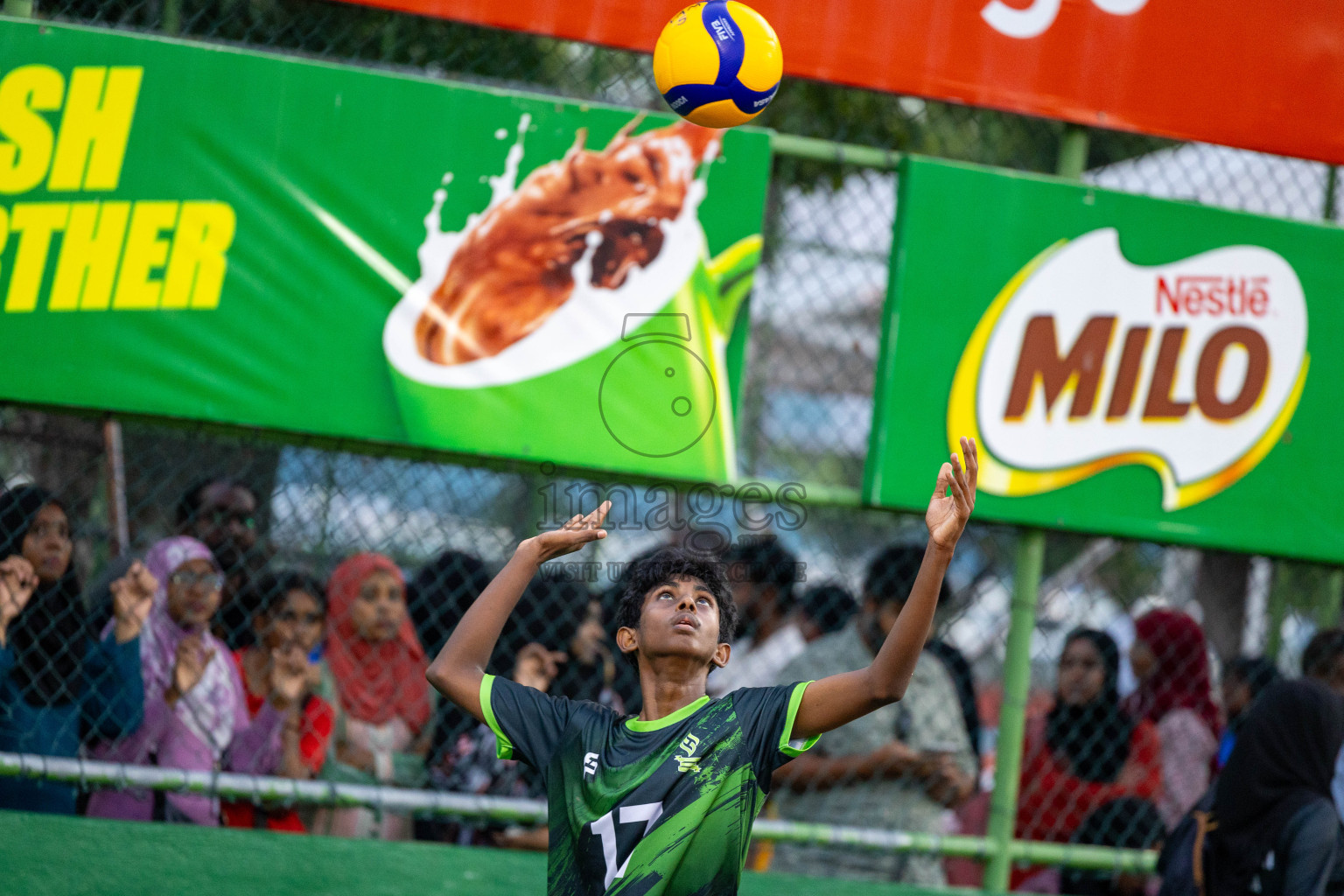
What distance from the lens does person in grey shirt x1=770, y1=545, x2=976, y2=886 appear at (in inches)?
180

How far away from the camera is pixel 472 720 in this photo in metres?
4.70

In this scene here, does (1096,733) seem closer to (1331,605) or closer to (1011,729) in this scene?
(1011,729)

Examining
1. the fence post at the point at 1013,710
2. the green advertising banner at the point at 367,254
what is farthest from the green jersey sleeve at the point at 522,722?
the fence post at the point at 1013,710

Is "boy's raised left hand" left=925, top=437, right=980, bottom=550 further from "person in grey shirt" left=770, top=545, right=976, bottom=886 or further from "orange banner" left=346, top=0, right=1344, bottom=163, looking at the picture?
"orange banner" left=346, top=0, right=1344, bottom=163

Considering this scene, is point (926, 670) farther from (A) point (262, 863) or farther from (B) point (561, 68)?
(B) point (561, 68)

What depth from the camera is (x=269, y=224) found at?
4.18 metres

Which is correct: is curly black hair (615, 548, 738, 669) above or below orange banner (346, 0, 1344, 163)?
below

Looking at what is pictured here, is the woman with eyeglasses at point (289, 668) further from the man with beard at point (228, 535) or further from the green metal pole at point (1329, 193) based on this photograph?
the green metal pole at point (1329, 193)

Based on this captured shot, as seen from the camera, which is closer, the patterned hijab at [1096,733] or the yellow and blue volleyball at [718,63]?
the yellow and blue volleyball at [718,63]

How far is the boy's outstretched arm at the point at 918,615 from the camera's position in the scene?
2.59m

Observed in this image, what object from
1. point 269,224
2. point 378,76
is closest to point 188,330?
point 269,224

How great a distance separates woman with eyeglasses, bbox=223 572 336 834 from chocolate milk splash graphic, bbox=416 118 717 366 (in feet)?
3.15

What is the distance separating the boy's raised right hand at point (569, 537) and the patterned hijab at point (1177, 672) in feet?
10.9

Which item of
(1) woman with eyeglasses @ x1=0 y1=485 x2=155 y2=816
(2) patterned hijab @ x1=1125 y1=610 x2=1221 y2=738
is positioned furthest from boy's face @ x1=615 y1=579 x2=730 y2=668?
(2) patterned hijab @ x1=1125 y1=610 x2=1221 y2=738
